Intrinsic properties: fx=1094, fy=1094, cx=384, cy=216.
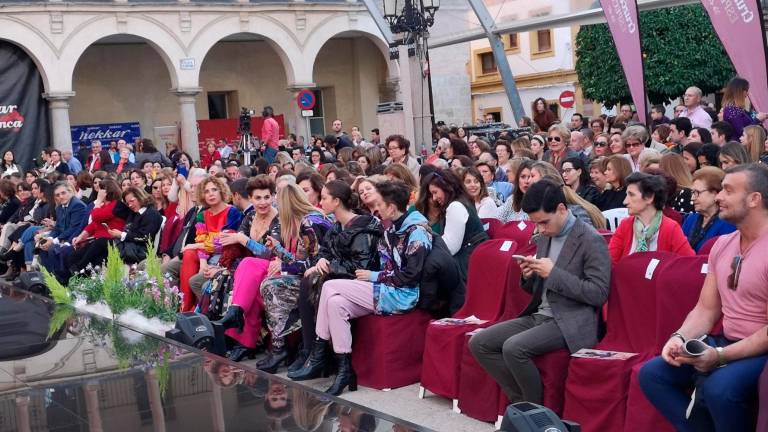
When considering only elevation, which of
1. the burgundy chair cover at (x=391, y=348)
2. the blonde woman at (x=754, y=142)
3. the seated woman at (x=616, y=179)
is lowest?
the burgundy chair cover at (x=391, y=348)

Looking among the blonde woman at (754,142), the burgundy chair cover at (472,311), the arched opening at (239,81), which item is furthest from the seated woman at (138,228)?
the arched opening at (239,81)

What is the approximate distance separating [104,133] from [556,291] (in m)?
24.7

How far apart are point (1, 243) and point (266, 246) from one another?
8.26 meters

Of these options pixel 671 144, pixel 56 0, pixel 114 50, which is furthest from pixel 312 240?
pixel 114 50

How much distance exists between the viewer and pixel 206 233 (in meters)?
9.66

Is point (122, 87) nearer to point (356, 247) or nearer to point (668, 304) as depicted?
point (356, 247)

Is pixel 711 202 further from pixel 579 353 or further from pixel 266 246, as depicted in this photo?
pixel 266 246

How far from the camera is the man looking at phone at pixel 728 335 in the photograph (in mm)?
4637

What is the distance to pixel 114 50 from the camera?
2972cm

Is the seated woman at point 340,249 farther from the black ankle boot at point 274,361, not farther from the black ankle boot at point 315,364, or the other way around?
the black ankle boot at point 274,361

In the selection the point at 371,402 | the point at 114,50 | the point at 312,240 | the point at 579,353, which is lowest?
the point at 371,402

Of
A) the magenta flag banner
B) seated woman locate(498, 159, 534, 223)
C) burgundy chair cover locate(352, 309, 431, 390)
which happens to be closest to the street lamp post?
the magenta flag banner

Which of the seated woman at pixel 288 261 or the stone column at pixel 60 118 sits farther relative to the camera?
the stone column at pixel 60 118

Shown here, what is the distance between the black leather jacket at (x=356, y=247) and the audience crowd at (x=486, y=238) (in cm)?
1
